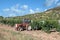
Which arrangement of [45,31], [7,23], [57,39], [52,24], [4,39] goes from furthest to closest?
[7,23]
[52,24]
[45,31]
[57,39]
[4,39]

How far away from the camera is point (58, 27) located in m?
28.6

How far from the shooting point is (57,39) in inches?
866

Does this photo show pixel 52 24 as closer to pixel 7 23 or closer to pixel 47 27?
pixel 47 27

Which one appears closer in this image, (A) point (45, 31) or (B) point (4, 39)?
(B) point (4, 39)

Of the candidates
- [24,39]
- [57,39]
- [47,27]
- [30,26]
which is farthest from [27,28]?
[24,39]

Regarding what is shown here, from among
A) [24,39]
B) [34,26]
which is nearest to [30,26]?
[34,26]

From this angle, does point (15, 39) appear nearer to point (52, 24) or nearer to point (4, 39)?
point (4, 39)

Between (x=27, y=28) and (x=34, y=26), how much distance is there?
1077mm

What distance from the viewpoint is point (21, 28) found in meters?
31.5

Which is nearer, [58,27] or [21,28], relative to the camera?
[58,27]

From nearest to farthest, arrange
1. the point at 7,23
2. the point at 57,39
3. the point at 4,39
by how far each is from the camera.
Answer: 1. the point at 4,39
2. the point at 57,39
3. the point at 7,23

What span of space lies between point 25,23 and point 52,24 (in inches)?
160

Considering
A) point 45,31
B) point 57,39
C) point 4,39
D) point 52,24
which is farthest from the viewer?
point 52,24

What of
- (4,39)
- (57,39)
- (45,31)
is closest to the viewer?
(4,39)
